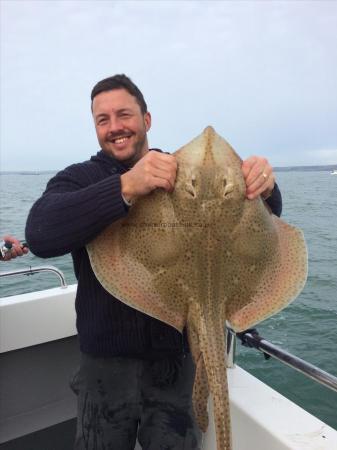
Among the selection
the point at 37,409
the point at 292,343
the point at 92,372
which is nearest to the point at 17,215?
the point at 292,343

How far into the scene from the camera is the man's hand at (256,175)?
1846mm

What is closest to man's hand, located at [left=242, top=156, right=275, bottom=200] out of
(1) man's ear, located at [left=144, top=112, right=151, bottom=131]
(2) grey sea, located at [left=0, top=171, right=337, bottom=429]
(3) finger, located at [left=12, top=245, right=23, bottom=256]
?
(1) man's ear, located at [left=144, top=112, right=151, bottom=131]

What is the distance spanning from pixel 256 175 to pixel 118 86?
1.13 meters

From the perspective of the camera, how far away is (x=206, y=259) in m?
1.83

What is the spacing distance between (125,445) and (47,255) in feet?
4.10

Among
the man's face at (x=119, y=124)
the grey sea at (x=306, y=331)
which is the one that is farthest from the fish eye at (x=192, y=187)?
the grey sea at (x=306, y=331)

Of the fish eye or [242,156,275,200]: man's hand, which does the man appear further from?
the fish eye

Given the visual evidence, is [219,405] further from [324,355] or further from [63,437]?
[324,355]

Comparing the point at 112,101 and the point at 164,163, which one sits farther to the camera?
the point at 112,101

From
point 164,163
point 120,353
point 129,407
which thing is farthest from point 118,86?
point 129,407

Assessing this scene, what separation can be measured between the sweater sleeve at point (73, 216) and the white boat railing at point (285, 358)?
138cm

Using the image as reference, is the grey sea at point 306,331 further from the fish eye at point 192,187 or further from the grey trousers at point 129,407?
the fish eye at point 192,187

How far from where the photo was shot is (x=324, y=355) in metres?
7.91

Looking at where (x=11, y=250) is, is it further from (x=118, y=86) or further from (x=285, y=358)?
(x=285, y=358)
